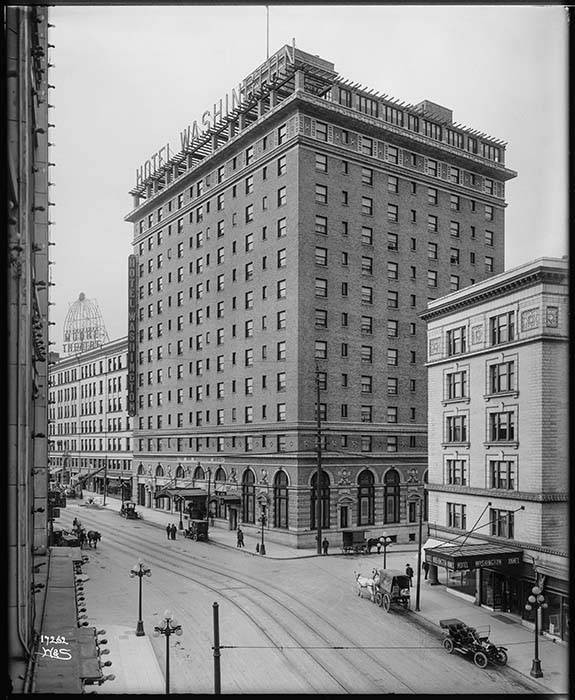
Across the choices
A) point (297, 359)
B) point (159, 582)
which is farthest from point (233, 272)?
point (159, 582)

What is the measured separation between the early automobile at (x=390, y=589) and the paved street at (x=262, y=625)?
0.37 metres

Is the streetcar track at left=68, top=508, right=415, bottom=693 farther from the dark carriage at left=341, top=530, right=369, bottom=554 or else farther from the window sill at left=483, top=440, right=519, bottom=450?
the window sill at left=483, top=440, right=519, bottom=450

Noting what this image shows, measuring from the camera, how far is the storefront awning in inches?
759

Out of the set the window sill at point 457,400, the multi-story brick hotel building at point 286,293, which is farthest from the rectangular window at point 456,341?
the multi-story brick hotel building at point 286,293

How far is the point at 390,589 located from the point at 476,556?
298 cm

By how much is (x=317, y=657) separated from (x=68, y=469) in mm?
11891

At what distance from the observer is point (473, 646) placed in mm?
14781

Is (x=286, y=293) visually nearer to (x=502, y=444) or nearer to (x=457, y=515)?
(x=502, y=444)

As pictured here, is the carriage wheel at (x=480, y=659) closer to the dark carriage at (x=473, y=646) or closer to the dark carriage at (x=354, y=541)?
the dark carriage at (x=473, y=646)

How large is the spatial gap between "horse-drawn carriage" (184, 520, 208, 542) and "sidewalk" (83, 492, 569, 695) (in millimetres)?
249

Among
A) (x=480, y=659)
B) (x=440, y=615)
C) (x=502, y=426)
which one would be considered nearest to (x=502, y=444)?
(x=502, y=426)

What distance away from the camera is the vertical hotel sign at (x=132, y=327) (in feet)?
54.9

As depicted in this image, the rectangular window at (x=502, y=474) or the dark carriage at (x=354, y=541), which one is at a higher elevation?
the rectangular window at (x=502, y=474)
